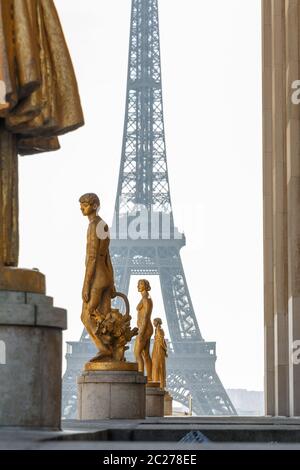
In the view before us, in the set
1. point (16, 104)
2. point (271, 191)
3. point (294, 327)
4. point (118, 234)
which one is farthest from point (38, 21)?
point (118, 234)

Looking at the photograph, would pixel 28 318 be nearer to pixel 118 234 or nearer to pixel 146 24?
pixel 118 234

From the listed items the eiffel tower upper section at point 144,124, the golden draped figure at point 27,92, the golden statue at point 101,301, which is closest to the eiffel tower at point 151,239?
the eiffel tower upper section at point 144,124

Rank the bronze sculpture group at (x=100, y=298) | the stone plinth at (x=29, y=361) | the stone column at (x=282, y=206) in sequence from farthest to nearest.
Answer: the stone column at (x=282, y=206)
the bronze sculpture group at (x=100, y=298)
the stone plinth at (x=29, y=361)

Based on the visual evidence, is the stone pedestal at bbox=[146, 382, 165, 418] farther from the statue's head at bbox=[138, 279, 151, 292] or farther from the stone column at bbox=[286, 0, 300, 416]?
the stone column at bbox=[286, 0, 300, 416]

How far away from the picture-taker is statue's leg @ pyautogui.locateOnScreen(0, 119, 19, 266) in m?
8.30

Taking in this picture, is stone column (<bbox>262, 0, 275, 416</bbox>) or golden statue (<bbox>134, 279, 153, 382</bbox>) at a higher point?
stone column (<bbox>262, 0, 275, 416</bbox>)

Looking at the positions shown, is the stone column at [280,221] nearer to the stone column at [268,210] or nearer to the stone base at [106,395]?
the stone column at [268,210]

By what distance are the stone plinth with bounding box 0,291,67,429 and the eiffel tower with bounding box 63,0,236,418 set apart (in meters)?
60.2

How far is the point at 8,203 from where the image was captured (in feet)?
27.5

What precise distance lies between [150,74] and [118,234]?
1625 cm

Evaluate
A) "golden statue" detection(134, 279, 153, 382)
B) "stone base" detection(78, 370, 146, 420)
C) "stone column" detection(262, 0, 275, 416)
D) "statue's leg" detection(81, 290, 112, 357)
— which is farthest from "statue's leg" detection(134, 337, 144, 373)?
"stone column" detection(262, 0, 275, 416)

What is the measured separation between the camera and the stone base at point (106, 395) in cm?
1658

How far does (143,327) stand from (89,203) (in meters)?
8.67

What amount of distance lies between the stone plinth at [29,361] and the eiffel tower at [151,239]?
6020 centimetres
